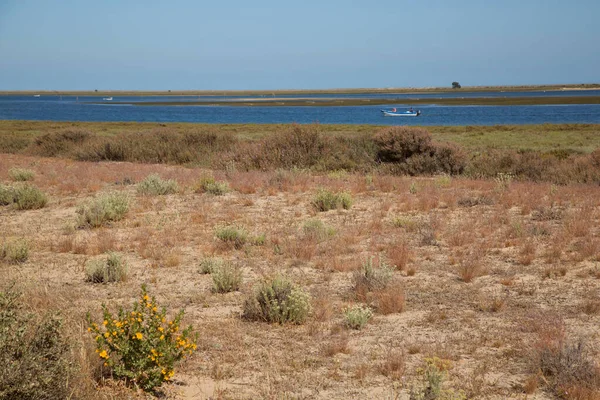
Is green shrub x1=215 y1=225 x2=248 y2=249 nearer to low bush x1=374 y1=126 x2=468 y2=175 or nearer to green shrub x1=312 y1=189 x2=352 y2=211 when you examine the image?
green shrub x1=312 y1=189 x2=352 y2=211

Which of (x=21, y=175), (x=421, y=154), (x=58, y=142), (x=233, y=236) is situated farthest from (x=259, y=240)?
(x=58, y=142)

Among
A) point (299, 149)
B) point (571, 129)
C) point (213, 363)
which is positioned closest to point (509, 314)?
point (213, 363)

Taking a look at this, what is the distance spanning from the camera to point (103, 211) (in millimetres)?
12453

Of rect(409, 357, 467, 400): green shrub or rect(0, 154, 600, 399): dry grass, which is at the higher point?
rect(409, 357, 467, 400): green shrub

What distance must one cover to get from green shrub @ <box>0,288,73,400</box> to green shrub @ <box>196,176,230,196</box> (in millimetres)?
11555

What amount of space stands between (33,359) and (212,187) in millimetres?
12346

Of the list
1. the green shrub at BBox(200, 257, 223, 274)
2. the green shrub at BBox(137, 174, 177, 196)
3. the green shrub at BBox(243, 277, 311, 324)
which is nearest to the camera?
the green shrub at BBox(243, 277, 311, 324)

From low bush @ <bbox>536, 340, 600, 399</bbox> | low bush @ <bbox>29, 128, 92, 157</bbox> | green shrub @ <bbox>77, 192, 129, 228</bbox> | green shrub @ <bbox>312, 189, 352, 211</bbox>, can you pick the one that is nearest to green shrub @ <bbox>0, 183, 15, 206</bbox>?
green shrub @ <bbox>77, 192, 129, 228</bbox>

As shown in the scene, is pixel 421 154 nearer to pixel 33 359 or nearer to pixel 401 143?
pixel 401 143

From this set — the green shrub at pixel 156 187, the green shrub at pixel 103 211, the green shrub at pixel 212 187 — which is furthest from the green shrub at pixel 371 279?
the green shrub at pixel 156 187

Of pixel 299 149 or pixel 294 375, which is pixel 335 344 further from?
pixel 299 149

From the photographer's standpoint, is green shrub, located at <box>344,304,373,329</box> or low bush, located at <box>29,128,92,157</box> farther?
low bush, located at <box>29,128,92,157</box>

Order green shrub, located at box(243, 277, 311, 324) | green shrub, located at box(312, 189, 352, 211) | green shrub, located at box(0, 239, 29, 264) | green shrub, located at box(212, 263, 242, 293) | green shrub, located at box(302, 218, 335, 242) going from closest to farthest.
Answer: green shrub, located at box(243, 277, 311, 324) < green shrub, located at box(212, 263, 242, 293) < green shrub, located at box(0, 239, 29, 264) < green shrub, located at box(302, 218, 335, 242) < green shrub, located at box(312, 189, 352, 211)

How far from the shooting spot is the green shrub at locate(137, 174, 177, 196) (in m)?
16.2
